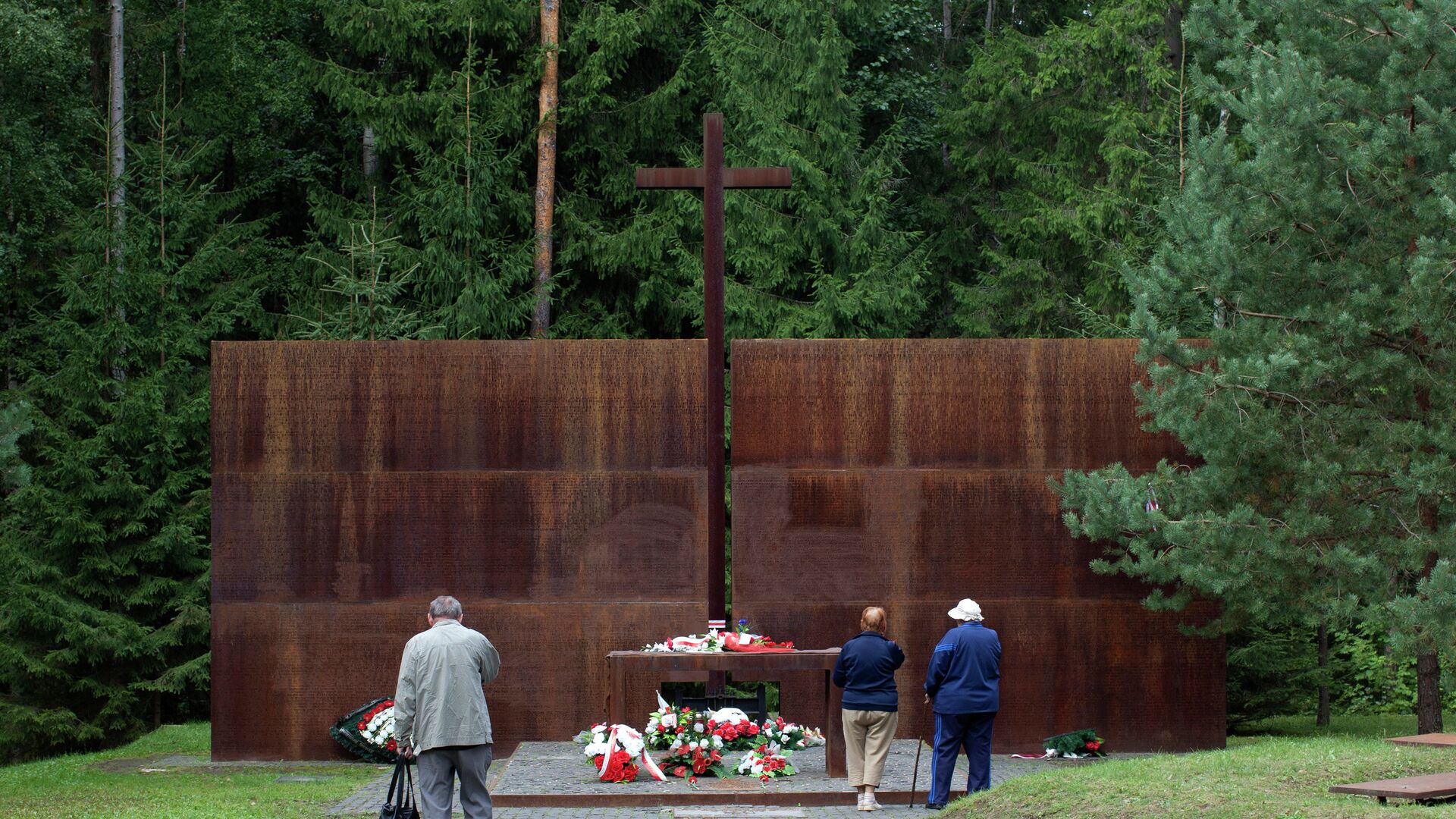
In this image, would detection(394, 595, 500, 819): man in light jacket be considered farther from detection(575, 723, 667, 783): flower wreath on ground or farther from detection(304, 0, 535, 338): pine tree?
detection(304, 0, 535, 338): pine tree

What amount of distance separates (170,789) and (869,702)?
16.9 feet

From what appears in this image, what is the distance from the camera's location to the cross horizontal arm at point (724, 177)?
38.3 feet

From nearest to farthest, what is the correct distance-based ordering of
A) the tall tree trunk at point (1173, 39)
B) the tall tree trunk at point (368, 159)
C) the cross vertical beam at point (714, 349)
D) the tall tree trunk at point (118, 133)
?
1. the cross vertical beam at point (714, 349)
2. the tall tree trunk at point (118, 133)
3. the tall tree trunk at point (1173, 39)
4. the tall tree trunk at point (368, 159)

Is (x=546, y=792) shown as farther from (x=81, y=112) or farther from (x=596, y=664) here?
(x=81, y=112)

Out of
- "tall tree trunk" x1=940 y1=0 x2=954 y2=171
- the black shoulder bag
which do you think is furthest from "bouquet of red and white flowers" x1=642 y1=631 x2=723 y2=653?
"tall tree trunk" x1=940 y1=0 x2=954 y2=171

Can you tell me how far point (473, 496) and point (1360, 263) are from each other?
706 cm

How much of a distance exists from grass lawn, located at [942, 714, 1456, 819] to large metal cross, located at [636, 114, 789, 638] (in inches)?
141

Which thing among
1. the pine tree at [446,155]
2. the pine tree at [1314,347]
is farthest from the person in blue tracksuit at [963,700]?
the pine tree at [446,155]

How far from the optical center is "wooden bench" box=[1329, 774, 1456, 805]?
7391 millimetres

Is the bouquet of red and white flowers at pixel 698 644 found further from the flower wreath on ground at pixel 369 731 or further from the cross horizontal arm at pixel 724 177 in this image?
the cross horizontal arm at pixel 724 177

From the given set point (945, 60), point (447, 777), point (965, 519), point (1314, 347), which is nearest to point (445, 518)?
point (965, 519)

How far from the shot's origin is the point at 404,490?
1227 cm

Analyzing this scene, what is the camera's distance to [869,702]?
9.20 metres

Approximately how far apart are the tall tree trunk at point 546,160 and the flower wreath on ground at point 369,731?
852cm
